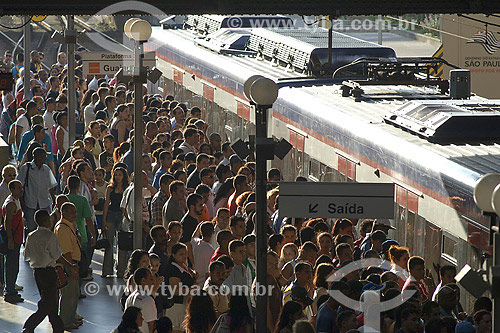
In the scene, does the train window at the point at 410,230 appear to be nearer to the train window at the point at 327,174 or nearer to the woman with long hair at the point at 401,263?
the woman with long hair at the point at 401,263

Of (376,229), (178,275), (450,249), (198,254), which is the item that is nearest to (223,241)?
(198,254)

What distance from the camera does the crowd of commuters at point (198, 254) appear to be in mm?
8906

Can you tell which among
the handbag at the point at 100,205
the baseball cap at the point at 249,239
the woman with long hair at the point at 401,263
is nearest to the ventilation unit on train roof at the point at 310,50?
the handbag at the point at 100,205

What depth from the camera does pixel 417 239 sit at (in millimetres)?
11781

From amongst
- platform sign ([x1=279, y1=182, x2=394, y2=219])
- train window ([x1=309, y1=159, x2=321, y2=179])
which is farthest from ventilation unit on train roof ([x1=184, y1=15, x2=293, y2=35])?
platform sign ([x1=279, y1=182, x2=394, y2=219])

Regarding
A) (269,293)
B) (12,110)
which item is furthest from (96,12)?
(12,110)

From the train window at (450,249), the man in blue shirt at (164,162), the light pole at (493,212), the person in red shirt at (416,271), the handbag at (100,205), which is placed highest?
the light pole at (493,212)

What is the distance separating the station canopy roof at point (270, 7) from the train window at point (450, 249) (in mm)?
2937

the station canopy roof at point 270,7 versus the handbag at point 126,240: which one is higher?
the station canopy roof at point 270,7

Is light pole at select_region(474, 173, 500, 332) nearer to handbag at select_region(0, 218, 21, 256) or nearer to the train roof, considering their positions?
the train roof

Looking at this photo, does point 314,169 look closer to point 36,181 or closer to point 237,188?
point 237,188

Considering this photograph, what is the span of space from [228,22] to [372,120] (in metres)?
12.0

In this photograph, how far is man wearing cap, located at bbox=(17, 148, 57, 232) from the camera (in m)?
14.4

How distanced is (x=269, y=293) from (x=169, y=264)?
3.49 ft
